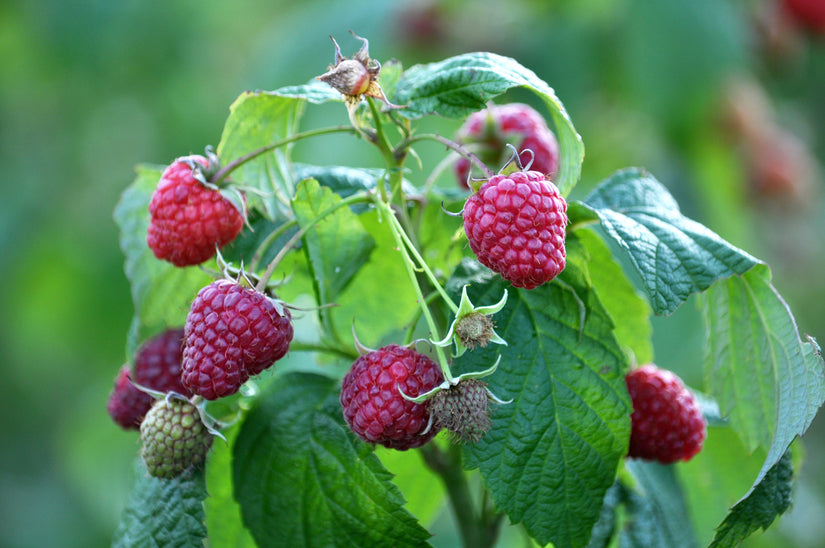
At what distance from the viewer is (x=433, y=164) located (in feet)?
12.6

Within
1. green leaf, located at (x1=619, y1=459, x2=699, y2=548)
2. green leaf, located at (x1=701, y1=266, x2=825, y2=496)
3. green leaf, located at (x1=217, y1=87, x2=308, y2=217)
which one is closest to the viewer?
green leaf, located at (x1=701, y1=266, x2=825, y2=496)

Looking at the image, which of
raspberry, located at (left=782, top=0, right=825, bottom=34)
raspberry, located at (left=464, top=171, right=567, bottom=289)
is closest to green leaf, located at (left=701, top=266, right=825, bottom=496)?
raspberry, located at (left=464, top=171, right=567, bottom=289)

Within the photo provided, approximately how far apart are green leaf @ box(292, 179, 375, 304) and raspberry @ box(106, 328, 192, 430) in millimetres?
251

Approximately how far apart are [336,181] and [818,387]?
2.46 feet

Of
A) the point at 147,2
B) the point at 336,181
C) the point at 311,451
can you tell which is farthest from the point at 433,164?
the point at 311,451

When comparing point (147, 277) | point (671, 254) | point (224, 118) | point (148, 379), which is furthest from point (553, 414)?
point (224, 118)

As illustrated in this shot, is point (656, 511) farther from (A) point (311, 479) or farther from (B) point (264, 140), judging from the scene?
(B) point (264, 140)

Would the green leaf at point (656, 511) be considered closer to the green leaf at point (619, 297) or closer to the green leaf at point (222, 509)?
the green leaf at point (619, 297)

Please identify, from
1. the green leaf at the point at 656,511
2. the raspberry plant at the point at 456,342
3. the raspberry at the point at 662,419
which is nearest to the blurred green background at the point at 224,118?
the green leaf at the point at 656,511

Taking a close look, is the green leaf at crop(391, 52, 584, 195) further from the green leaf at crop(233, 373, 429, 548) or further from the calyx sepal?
the green leaf at crop(233, 373, 429, 548)

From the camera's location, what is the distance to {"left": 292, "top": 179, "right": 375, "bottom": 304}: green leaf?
1228 mm

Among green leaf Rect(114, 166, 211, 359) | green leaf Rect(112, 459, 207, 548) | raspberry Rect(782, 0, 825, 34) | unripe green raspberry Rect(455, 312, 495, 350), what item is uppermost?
raspberry Rect(782, 0, 825, 34)

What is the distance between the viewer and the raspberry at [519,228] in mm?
1051

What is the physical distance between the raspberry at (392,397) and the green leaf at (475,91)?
1.03ft
